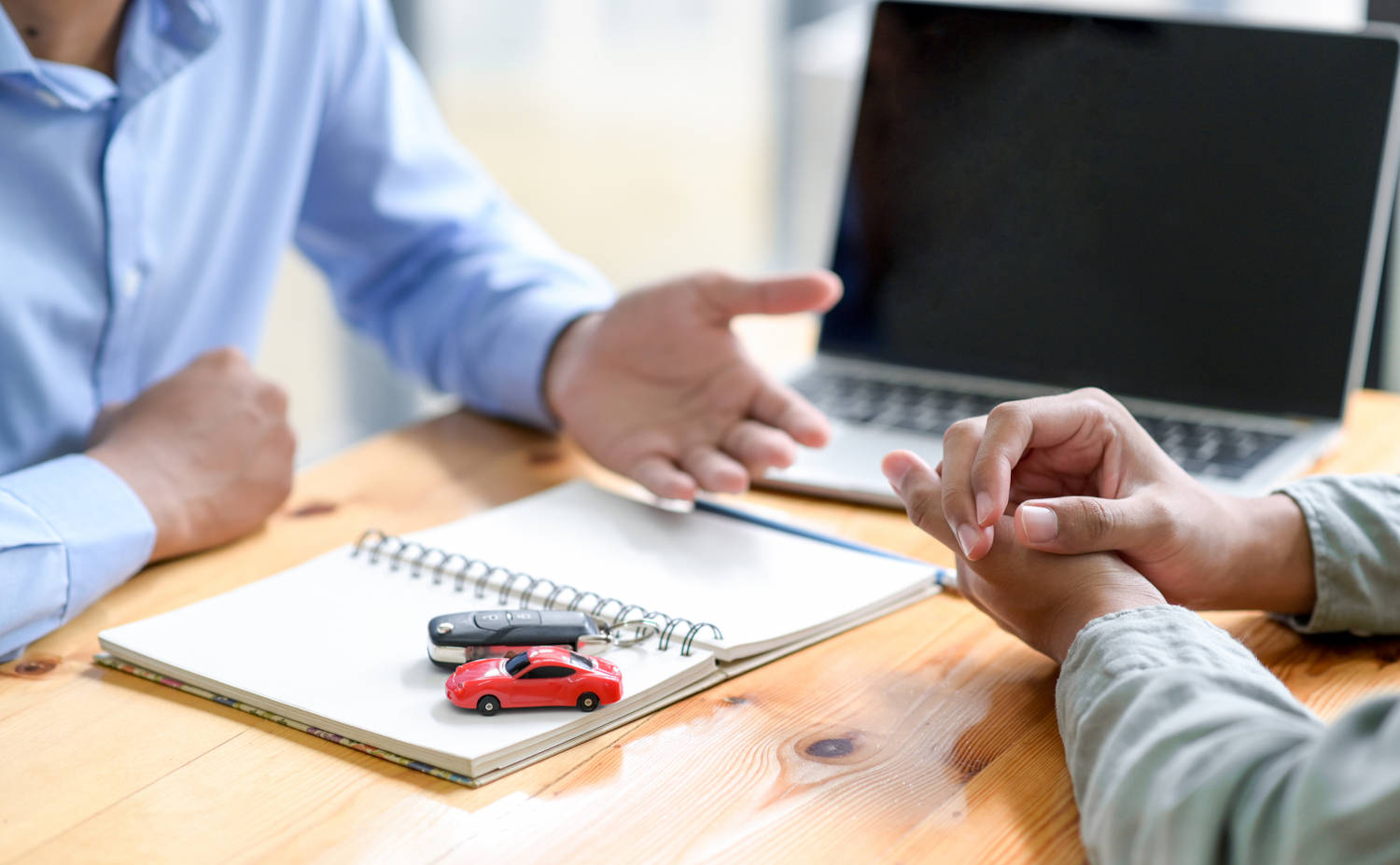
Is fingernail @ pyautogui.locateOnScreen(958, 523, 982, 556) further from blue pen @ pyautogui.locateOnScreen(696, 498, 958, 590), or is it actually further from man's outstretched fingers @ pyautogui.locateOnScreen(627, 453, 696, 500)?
man's outstretched fingers @ pyautogui.locateOnScreen(627, 453, 696, 500)

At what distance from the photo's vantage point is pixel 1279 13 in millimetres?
2559

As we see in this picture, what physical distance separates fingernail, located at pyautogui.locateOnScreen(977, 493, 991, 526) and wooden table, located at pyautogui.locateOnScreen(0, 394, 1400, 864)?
92 mm

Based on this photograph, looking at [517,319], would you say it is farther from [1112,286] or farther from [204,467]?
[1112,286]

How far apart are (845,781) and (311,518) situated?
1.62 ft

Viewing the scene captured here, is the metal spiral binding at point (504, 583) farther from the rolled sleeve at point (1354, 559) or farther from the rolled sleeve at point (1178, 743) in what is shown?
the rolled sleeve at point (1354, 559)

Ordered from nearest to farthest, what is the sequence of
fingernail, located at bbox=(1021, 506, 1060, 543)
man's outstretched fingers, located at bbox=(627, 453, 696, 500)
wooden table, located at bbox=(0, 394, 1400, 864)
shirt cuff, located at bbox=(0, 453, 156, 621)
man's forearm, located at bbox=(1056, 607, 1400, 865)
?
man's forearm, located at bbox=(1056, 607, 1400, 865), wooden table, located at bbox=(0, 394, 1400, 864), fingernail, located at bbox=(1021, 506, 1060, 543), shirt cuff, located at bbox=(0, 453, 156, 621), man's outstretched fingers, located at bbox=(627, 453, 696, 500)

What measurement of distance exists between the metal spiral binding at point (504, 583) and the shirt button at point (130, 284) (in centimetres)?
30

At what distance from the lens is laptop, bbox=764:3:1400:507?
99 cm

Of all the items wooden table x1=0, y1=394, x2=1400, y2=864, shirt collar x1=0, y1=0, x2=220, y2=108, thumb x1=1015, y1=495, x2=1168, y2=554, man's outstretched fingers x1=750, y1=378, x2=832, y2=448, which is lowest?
wooden table x1=0, y1=394, x2=1400, y2=864

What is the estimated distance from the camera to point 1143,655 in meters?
0.58

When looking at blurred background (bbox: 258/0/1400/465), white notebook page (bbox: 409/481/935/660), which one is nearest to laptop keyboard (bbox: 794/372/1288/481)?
white notebook page (bbox: 409/481/935/660)

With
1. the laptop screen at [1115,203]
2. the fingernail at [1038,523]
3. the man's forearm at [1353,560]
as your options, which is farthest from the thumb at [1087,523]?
the laptop screen at [1115,203]

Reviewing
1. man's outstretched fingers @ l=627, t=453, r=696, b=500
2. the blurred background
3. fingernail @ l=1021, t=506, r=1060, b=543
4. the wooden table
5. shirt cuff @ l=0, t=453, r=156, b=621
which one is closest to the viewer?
the wooden table

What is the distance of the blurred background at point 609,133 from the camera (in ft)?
8.63
